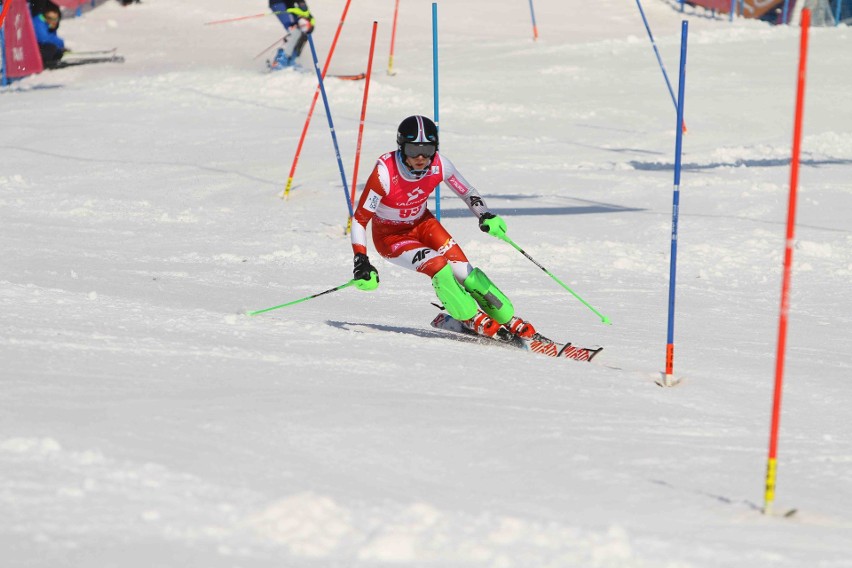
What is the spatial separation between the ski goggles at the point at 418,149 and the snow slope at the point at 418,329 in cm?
113

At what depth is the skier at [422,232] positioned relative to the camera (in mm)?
7258

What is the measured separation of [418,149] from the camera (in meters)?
7.23

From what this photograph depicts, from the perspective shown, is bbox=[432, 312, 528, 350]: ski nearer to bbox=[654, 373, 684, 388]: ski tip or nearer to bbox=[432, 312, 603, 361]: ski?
bbox=[432, 312, 603, 361]: ski

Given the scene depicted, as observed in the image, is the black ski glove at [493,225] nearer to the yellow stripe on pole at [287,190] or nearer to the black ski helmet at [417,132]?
the black ski helmet at [417,132]

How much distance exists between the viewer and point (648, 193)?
1292 centimetres

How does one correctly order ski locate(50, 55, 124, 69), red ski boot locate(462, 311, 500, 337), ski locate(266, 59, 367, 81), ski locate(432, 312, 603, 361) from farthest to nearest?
1. ski locate(50, 55, 124, 69)
2. ski locate(266, 59, 367, 81)
3. red ski boot locate(462, 311, 500, 337)
4. ski locate(432, 312, 603, 361)

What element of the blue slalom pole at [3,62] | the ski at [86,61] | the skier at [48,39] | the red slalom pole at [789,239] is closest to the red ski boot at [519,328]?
the red slalom pole at [789,239]

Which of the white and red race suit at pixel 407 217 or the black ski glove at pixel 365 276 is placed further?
the white and red race suit at pixel 407 217

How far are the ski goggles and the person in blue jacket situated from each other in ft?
45.8

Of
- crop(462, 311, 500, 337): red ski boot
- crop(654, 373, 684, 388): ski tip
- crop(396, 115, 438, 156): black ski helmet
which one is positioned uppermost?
crop(396, 115, 438, 156): black ski helmet

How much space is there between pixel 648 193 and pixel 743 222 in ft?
5.15

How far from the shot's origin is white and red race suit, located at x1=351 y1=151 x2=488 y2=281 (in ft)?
24.3

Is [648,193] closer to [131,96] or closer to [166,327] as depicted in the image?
[166,327]

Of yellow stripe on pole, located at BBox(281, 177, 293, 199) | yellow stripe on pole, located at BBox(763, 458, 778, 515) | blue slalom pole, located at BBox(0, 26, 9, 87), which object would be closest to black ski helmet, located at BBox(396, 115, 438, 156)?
yellow stripe on pole, located at BBox(763, 458, 778, 515)
